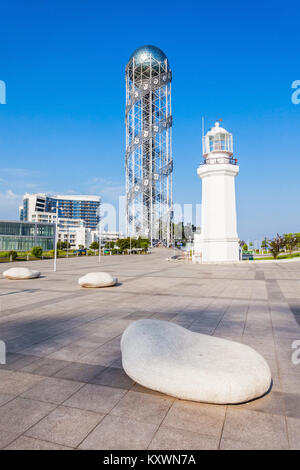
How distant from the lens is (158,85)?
9394 cm

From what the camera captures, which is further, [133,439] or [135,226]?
[135,226]

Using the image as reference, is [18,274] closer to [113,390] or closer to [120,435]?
[113,390]

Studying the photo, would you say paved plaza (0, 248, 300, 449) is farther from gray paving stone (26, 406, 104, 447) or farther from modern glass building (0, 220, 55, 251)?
modern glass building (0, 220, 55, 251)

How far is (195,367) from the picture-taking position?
3920mm

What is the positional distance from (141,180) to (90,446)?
89094mm

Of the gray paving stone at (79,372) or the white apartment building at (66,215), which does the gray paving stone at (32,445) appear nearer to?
the gray paving stone at (79,372)

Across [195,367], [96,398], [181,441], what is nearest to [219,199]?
[195,367]

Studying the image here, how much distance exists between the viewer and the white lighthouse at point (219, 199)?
31.2m

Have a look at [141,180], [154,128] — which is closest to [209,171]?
[141,180]

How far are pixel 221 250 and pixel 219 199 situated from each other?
5.47 metres

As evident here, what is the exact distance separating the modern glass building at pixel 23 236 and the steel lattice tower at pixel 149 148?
24430mm

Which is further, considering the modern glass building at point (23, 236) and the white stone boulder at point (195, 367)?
the modern glass building at point (23, 236)

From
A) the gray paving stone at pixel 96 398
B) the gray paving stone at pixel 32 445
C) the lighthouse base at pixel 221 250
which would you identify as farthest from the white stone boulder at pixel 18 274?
the lighthouse base at pixel 221 250

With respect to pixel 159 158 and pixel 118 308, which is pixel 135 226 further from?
pixel 118 308
